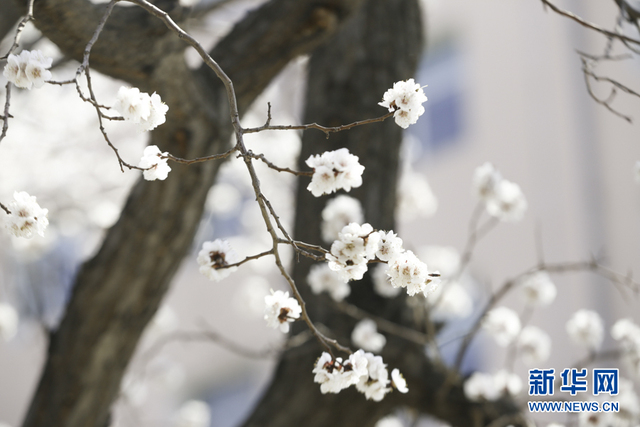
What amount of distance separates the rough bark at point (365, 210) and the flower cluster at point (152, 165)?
901 mm

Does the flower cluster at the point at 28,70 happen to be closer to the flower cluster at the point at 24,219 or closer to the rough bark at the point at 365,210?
the flower cluster at the point at 24,219

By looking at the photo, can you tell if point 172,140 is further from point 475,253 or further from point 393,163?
point 475,253

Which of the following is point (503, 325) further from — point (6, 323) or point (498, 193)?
point (6, 323)

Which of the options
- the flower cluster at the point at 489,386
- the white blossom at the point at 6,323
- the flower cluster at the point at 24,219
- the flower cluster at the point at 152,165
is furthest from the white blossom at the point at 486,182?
the white blossom at the point at 6,323

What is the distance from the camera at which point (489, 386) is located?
1717mm

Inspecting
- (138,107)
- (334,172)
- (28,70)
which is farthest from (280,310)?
(28,70)

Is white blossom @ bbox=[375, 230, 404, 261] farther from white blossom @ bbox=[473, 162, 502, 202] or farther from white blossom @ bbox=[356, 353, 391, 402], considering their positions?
white blossom @ bbox=[473, 162, 502, 202]

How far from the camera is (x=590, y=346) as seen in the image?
6.46ft

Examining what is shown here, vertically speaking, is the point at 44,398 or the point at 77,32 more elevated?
the point at 77,32

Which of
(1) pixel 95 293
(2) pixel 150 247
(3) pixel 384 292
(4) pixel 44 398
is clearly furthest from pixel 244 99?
(4) pixel 44 398

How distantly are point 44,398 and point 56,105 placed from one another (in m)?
3.42

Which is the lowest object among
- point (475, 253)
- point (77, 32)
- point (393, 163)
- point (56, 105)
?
point (77, 32)

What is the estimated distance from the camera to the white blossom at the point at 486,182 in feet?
5.58

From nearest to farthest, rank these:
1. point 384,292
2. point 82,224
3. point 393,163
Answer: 1. point 384,292
2. point 393,163
3. point 82,224
